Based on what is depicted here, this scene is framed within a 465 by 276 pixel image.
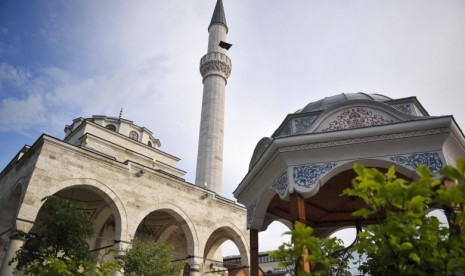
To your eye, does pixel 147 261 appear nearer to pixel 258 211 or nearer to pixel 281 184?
pixel 258 211

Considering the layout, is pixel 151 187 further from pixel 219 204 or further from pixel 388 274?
pixel 388 274

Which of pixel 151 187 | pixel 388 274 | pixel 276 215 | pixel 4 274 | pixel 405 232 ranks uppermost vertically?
pixel 151 187

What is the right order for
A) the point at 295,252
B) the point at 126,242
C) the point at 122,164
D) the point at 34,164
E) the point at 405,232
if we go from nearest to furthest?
the point at 405,232, the point at 295,252, the point at 34,164, the point at 126,242, the point at 122,164

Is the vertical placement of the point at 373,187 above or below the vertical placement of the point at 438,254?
above

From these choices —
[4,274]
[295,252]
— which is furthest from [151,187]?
[295,252]

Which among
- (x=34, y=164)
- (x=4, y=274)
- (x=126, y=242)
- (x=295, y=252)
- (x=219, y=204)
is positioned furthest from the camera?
(x=219, y=204)

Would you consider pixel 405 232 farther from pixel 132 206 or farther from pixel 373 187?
pixel 132 206

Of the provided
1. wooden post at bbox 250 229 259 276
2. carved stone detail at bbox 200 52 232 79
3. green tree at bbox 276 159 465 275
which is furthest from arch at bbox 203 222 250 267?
green tree at bbox 276 159 465 275

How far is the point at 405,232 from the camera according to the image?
6.43 feet

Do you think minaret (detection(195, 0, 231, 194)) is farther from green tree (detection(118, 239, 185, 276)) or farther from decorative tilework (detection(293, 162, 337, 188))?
decorative tilework (detection(293, 162, 337, 188))

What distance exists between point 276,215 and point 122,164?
29.4 ft

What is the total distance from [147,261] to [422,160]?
9.02 meters

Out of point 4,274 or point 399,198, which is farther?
point 4,274

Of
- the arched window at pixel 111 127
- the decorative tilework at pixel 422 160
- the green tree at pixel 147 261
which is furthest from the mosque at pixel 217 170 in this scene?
the green tree at pixel 147 261
